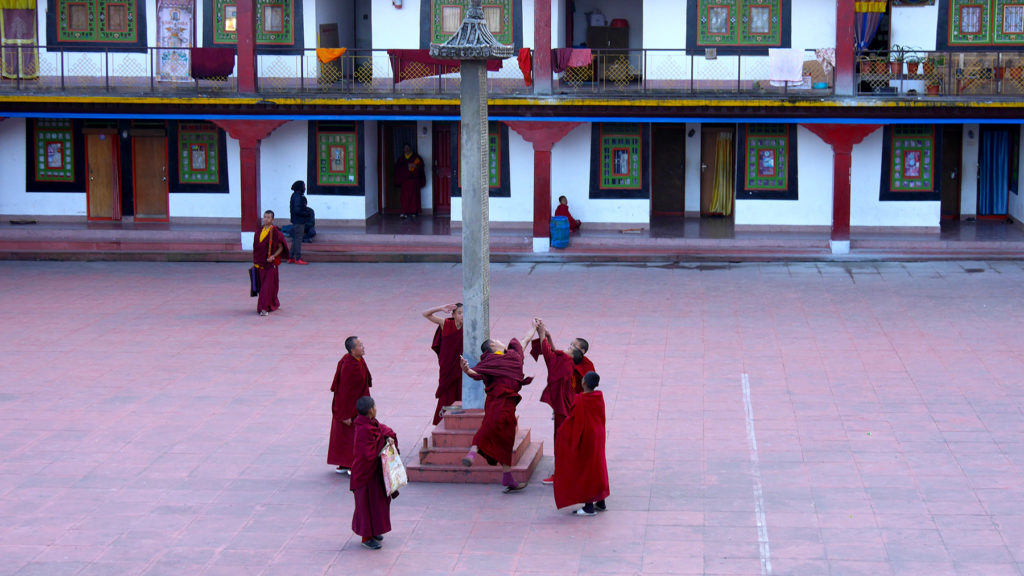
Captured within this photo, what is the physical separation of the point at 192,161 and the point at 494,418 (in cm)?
1744

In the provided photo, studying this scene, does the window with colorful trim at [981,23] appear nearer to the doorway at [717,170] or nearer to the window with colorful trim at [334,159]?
the doorway at [717,170]

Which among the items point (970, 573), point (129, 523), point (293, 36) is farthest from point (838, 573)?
point (293, 36)

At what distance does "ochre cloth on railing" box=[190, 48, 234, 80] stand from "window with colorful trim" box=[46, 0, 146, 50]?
96.0 inches

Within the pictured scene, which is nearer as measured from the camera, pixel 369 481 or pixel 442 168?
pixel 369 481

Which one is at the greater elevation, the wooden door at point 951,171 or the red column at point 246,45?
the red column at point 246,45

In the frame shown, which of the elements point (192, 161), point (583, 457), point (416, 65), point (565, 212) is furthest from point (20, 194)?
point (583, 457)

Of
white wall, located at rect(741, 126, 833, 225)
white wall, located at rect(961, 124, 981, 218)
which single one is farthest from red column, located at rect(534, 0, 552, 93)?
white wall, located at rect(961, 124, 981, 218)

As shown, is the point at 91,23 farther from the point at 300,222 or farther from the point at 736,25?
the point at 736,25

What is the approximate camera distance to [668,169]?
1081 inches

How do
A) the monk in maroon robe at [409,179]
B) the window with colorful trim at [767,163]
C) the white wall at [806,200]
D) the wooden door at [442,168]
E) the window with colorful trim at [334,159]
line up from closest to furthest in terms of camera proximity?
the white wall at [806,200] → the window with colorful trim at [767,163] → the window with colorful trim at [334,159] → the monk in maroon robe at [409,179] → the wooden door at [442,168]

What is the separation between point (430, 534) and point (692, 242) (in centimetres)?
1492

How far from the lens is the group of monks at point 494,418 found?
9.80 meters

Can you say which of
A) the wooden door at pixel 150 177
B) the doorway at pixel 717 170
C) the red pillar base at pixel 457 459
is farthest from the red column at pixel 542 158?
the red pillar base at pixel 457 459

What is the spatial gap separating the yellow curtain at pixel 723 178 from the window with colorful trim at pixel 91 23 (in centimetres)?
1204
